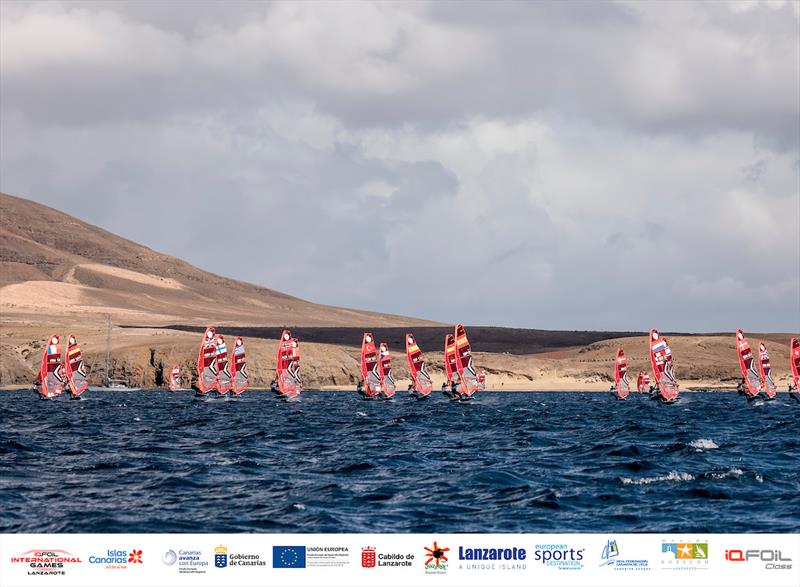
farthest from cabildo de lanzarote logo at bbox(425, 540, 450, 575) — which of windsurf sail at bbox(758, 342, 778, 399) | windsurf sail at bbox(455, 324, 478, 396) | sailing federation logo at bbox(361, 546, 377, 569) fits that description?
windsurf sail at bbox(758, 342, 778, 399)

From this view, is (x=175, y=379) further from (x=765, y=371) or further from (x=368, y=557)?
(x=368, y=557)

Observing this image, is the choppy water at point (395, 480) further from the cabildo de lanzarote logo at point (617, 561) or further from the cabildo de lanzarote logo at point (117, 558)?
the cabildo de lanzarote logo at point (117, 558)

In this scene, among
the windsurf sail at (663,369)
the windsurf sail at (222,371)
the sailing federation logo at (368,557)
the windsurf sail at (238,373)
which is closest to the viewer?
the sailing federation logo at (368,557)

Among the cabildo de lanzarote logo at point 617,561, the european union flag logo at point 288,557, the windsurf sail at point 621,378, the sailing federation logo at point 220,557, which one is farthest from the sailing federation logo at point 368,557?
the windsurf sail at point 621,378

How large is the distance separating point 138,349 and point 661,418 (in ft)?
385

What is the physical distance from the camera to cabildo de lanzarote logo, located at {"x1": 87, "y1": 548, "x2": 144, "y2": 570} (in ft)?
79.2

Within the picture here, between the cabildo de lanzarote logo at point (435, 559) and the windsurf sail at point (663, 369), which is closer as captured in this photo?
the cabildo de lanzarote logo at point (435, 559)

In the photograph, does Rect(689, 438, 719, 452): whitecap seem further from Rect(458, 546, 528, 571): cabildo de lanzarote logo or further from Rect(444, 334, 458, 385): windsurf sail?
Rect(444, 334, 458, 385): windsurf sail

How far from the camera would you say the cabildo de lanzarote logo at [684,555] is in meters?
24.4

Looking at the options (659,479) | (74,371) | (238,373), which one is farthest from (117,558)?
(238,373)

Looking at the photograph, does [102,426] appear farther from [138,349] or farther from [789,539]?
[138,349]

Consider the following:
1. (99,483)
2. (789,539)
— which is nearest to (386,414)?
(99,483)

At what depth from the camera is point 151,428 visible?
226ft

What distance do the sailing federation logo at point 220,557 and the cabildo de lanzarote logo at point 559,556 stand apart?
6.56 metres
